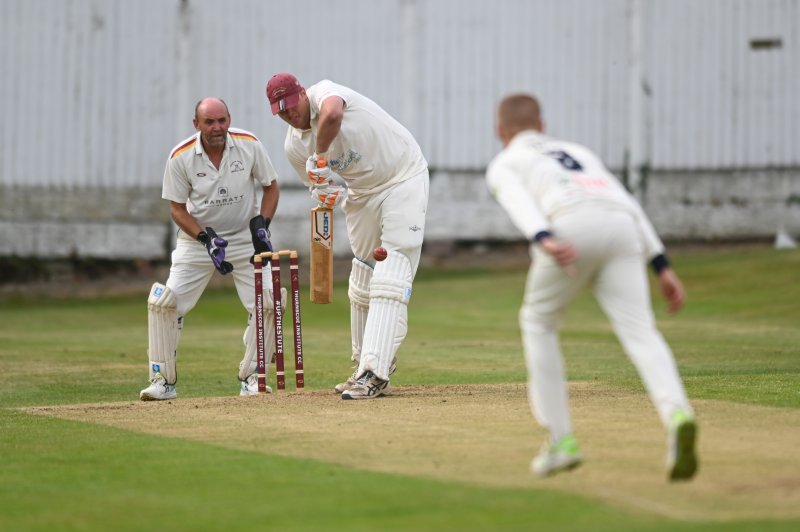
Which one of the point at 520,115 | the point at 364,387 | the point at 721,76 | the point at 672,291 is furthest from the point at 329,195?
the point at 721,76

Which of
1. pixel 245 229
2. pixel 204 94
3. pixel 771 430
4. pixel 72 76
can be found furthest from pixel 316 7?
pixel 771 430

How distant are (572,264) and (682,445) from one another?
33.9 inches

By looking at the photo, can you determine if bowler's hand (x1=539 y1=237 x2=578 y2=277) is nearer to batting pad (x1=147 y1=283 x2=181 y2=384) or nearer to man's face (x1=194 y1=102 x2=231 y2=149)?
man's face (x1=194 y1=102 x2=231 y2=149)

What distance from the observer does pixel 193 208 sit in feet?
33.4

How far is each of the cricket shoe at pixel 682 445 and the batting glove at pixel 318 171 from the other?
13.6 ft

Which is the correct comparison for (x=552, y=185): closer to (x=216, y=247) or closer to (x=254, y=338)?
(x=216, y=247)

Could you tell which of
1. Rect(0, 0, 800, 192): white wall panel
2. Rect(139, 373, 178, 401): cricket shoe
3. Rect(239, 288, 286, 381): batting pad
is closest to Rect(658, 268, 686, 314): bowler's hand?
Rect(239, 288, 286, 381): batting pad

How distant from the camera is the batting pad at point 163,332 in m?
10.0

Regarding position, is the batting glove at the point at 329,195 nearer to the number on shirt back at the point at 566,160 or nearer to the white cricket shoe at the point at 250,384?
the white cricket shoe at the point at 250,384

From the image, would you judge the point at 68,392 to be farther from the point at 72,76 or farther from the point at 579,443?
the point at 72,76

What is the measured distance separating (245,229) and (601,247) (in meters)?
4.76

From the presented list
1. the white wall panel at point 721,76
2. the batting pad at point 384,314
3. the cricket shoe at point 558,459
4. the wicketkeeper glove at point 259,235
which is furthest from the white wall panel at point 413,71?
the cricket shoe at point 558,459

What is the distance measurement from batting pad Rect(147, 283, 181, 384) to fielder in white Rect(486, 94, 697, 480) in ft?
14.4

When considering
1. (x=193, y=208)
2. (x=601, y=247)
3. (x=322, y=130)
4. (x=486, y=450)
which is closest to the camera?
(x=601, y=247)
